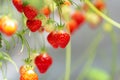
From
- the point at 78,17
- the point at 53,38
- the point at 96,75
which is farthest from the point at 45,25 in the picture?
the point at 78,17

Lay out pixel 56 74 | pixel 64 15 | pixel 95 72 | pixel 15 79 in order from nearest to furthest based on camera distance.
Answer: pixel 95 72 → pixel 64 15 → pixel 15 79 → pixel 56 74

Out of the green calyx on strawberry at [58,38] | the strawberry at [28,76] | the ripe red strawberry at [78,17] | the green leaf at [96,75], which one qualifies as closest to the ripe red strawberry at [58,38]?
the green calyx on strawberry at [58,38]

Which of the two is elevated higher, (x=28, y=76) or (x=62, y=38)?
(x=62, y=38)

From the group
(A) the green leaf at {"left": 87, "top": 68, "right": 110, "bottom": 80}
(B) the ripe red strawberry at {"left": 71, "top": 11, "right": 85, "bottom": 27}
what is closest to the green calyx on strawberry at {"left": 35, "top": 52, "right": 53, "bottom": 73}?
(A) the green leaf at {"left": 87, "top": 68, "right": 110, "bottom": 80}

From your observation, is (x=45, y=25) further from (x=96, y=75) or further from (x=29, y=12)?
(x=96, y=75)

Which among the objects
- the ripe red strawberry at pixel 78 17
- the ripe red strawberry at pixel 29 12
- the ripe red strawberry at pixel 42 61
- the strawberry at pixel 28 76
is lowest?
the strawberry at pixel 28 76

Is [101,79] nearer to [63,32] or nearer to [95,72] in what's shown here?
[95,72]

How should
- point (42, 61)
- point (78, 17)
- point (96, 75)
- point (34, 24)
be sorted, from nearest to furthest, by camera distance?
point (96, 75) → point (34, 24) → point (42, 61) → point (78, 17)

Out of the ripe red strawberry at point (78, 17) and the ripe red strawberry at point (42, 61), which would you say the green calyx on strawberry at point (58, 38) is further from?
the ripe red strawberry at point (78, 17)

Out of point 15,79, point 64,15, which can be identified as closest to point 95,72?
point 64,15
